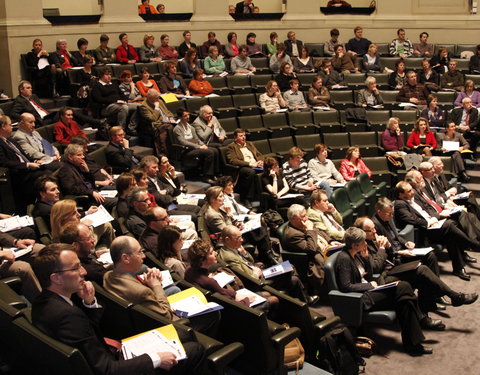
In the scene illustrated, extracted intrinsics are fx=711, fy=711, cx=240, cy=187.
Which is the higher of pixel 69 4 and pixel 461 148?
pixel 69 4

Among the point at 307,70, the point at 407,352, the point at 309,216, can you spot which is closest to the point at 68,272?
the point at 407,352

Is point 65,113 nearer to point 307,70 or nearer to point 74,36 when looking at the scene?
point 74,36

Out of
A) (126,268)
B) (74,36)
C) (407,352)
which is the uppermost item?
(74,36)

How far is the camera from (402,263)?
6.75 metres

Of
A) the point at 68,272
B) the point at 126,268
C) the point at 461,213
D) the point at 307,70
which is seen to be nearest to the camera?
the point at 68,272

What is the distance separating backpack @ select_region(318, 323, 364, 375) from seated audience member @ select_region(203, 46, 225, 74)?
7.49m

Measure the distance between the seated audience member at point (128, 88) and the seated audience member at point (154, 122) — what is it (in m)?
0.47

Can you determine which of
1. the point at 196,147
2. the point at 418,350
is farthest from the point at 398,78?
the point at 418,350

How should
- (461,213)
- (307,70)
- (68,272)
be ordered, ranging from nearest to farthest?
1. (68,272)
2. (461,213)
3. (307,70)

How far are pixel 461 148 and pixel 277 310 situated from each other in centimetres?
585

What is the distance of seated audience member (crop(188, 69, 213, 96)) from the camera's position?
1089cm

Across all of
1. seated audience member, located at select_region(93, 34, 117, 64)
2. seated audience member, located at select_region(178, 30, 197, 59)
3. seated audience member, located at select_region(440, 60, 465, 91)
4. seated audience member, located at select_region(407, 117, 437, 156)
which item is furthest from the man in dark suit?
seated audience member, located at select_region(93, 34, 117, 64)

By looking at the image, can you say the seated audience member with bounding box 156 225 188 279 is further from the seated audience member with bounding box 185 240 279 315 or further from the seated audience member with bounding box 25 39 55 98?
the seated audience member with bounding box 25 39 55 98

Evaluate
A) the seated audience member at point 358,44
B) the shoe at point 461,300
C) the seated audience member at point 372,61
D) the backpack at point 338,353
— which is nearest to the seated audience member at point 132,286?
the backpack at point 338,353
